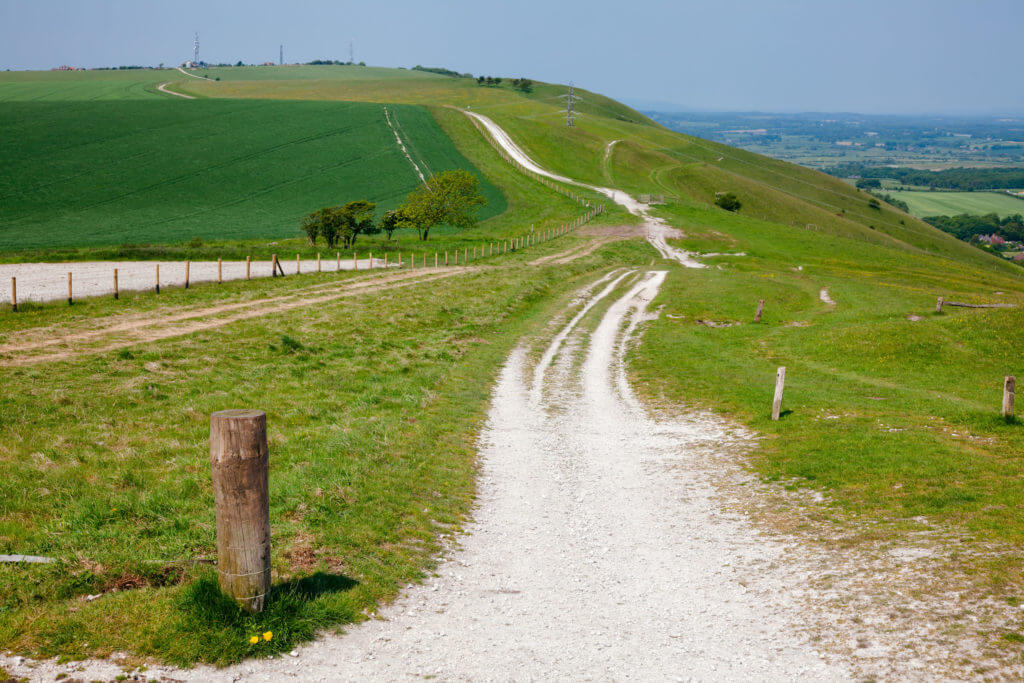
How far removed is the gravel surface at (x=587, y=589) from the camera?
9.47 meters

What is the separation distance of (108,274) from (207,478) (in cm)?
4368

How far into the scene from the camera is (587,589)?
12.2 metres

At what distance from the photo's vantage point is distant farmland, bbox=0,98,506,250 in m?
84.1

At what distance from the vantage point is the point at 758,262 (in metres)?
72.6

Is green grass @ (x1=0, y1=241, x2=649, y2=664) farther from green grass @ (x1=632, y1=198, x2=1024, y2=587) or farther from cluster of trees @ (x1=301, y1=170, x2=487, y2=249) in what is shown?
cluster of trees @ (x1=301, y1=170, x2=487, y2=249)

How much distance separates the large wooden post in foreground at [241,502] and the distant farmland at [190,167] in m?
73.2

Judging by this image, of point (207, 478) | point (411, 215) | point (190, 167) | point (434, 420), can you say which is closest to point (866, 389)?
point (434, 420)

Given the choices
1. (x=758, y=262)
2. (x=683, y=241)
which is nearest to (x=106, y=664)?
(x=758, y=262)

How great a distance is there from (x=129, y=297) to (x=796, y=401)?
33.8 m

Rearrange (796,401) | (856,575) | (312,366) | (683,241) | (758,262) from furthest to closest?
(683,241) < (758,262) < (312,366) < (796,401) < (856,575)

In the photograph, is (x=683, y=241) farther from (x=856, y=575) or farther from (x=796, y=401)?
(x=856, y=575)

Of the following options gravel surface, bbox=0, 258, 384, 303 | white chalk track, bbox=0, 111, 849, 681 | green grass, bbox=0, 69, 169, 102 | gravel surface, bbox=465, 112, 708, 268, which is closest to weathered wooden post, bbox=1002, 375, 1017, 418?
white chalk track, bbox=0, 111, 849, 681

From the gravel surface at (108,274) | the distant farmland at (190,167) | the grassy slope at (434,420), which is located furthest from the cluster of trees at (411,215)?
the grassy slope at (434,420)

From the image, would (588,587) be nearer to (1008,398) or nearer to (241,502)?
(241,502)
